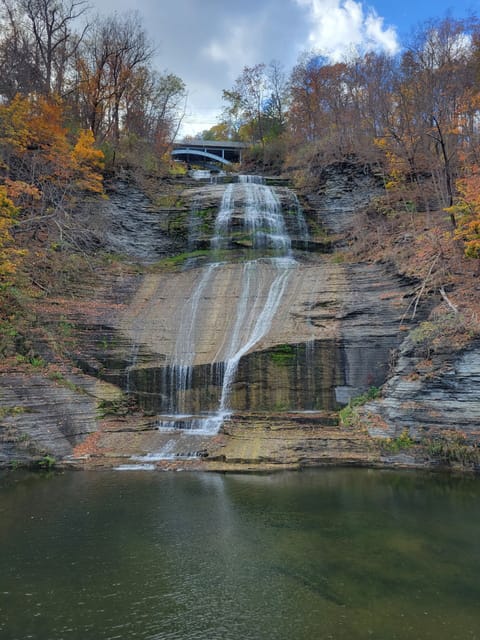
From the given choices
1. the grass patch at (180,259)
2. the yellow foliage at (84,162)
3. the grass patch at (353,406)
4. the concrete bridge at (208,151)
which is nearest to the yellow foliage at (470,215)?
the grass patch at (353,406)

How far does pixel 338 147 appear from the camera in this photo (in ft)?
95.1

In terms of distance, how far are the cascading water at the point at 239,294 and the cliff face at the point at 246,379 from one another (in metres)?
0.14

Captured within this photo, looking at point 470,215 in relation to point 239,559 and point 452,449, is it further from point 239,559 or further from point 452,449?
point 239,559

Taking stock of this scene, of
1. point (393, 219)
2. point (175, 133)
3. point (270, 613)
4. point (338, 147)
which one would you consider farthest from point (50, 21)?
point (270, 613)

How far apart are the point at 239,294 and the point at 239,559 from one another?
13303 millimetres

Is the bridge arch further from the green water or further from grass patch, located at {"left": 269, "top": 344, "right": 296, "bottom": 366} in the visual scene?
the green water

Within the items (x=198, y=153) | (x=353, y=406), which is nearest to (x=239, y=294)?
(x=353, y=406)

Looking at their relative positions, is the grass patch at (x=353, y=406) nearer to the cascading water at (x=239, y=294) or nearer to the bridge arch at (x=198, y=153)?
the cascading water at (x=239, y=294)

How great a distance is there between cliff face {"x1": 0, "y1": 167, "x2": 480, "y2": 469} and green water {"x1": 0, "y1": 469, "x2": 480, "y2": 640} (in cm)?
164

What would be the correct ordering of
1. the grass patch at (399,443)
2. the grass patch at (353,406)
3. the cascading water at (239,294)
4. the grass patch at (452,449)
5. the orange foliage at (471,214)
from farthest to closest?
1. the cascading water at (239,294)
2. the orange foliage at (471,214)
3. the grass patch at (353,406)
4. the grass patch at (399,443)
5. the grass patch at (452,449)

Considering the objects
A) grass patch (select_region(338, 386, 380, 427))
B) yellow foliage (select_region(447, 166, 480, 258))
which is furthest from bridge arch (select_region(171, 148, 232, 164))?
grass patch (select_region(338, 386, 380, 427))

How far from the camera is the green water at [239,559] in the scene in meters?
5.46

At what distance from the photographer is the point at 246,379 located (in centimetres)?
1519

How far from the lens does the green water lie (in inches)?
215
